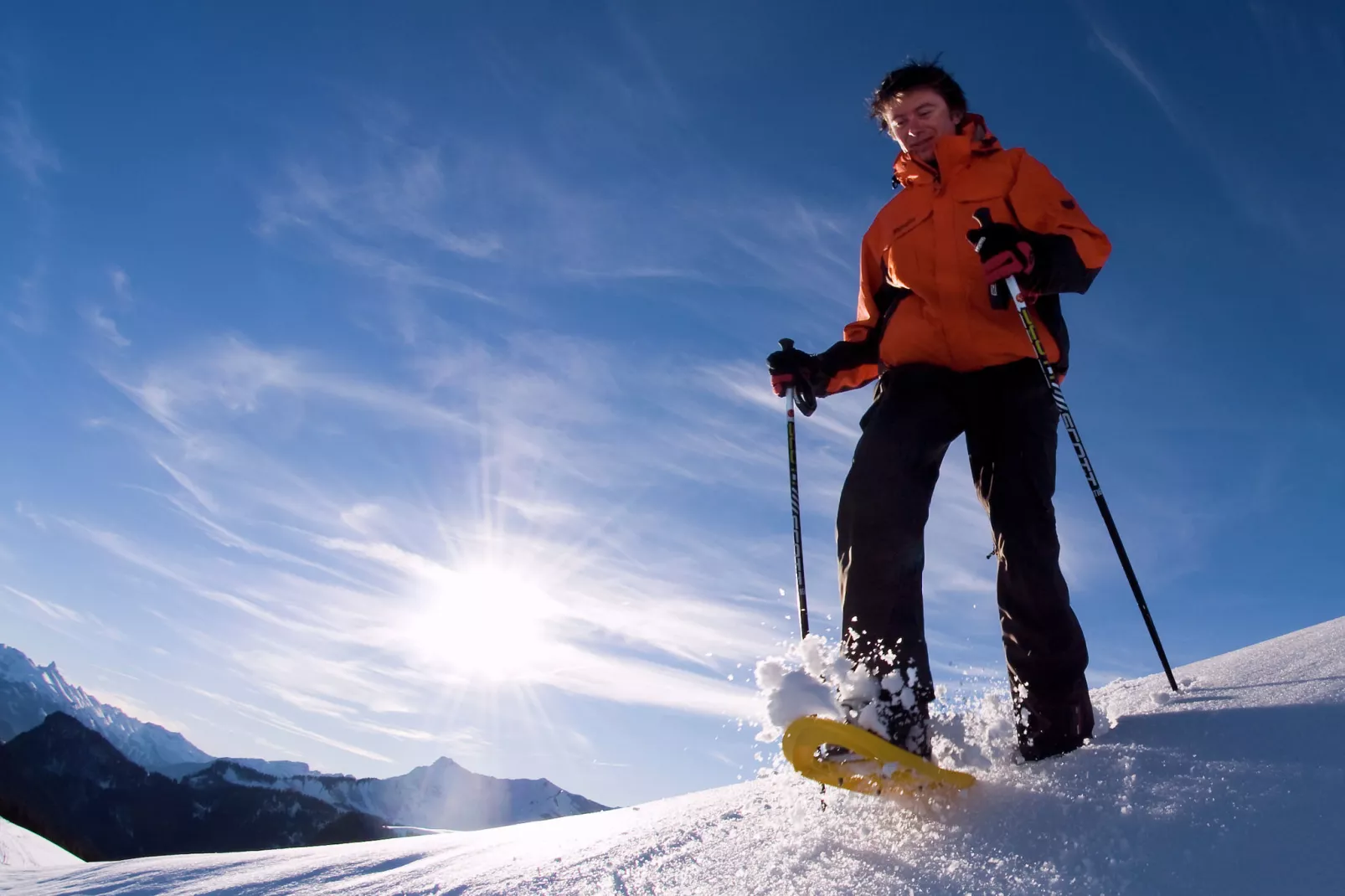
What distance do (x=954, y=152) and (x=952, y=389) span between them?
929 millimetres

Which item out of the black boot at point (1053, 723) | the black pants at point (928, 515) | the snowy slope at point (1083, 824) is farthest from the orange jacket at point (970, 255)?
the snowy slope at point (1083, 824)

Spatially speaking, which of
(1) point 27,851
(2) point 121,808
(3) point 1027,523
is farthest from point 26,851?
(2) point 121,808

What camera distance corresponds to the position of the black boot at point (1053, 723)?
90.4 inches

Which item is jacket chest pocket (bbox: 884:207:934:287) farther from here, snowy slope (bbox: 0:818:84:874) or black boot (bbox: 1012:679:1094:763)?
snowy slope (bbox: 0:818:84:874)

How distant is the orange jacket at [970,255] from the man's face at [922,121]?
0.06 meters

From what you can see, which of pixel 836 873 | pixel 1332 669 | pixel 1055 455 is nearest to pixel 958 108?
pixel 1055 455

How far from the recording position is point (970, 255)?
9.23 feet

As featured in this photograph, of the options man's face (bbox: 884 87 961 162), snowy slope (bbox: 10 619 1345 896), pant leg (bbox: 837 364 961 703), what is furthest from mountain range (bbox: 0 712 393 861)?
man's face (bbox: 884 87 961 162)

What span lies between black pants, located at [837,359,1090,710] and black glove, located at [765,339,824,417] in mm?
435

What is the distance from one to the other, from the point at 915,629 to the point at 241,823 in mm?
233603

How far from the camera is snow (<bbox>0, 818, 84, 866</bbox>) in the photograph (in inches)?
323

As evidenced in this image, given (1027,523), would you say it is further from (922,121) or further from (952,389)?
(922,121)

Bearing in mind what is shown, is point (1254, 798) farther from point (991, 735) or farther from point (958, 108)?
point (958, 108)

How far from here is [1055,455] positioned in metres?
2.70
